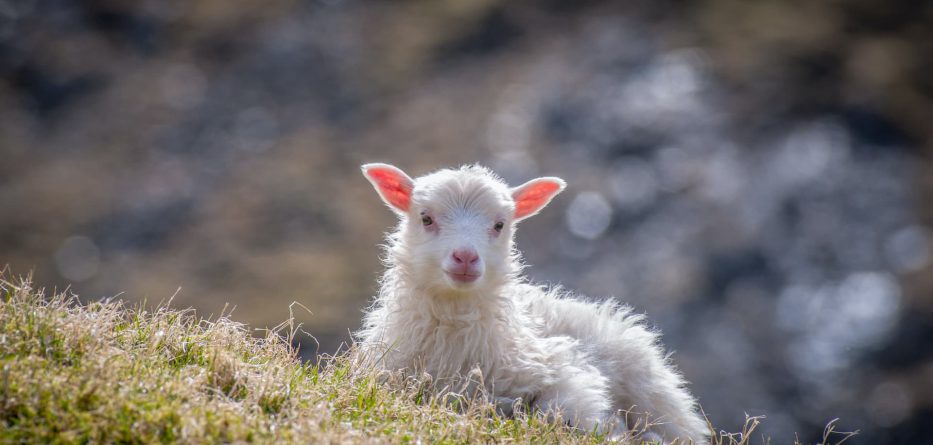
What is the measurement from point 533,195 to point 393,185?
1170 mm

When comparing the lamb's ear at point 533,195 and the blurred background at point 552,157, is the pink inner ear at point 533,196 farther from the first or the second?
the blurred background at point 552,157

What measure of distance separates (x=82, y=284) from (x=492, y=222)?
187ft

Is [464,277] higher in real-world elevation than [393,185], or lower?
lower

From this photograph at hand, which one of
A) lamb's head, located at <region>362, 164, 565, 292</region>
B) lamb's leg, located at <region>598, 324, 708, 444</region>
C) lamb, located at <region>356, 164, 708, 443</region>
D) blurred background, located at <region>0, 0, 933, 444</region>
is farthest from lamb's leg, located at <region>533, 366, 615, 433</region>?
blurred background, located at <region>0, 0, 933, 444</region>

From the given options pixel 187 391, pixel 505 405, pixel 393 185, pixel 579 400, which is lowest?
pixel 187 391

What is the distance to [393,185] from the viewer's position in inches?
321

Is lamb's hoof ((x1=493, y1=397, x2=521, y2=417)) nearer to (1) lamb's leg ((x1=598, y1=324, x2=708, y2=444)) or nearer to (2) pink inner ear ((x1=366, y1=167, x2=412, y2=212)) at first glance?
(1) lamb's leg ((x1=598, y1=324, x2=708, y2=444))

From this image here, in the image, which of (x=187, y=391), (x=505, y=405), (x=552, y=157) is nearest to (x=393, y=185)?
(x=505, y=405)

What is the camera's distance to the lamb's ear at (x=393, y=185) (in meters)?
8.08

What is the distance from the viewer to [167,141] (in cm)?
7706

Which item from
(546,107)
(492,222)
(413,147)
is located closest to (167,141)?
(413,147)

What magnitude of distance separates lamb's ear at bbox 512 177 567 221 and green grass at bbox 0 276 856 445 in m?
2.14

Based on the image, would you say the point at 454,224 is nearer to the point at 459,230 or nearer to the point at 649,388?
the point at 459,230

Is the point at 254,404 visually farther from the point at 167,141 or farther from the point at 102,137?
the point at 102,137
